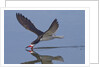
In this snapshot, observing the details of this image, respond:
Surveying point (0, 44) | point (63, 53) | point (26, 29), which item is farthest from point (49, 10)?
point (0, 44)

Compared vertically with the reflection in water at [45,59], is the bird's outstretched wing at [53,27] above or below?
above

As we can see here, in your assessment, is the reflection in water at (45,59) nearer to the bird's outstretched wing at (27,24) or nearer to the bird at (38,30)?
the bird at (38,30)

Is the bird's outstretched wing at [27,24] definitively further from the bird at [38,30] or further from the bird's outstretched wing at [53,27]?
the bird's outstretched wing at [53,27]

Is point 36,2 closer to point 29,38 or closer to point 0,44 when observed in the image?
point 29,38

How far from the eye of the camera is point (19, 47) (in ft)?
10.5

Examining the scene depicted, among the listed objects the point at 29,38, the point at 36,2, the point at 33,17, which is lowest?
the point at 29,38

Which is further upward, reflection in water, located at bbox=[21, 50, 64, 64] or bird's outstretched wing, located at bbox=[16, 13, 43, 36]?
bird's outstretched wing, located at bbox=[16, 13, 43, 36]

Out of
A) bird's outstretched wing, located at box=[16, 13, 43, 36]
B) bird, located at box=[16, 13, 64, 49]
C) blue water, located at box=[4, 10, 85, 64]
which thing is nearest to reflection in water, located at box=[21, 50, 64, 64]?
blue water, located at box=[4, 10, 85, 64]

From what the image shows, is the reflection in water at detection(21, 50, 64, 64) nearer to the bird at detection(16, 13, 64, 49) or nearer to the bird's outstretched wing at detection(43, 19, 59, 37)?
the bird at detection(16, 13, 64, 49)

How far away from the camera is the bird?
3133 mm

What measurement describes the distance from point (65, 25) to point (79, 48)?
0.37 m

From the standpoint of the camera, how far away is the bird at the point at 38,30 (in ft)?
10.3

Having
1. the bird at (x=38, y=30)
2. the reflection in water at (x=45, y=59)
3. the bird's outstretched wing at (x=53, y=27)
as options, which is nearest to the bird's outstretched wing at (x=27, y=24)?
the bird at (x=38, y=30)

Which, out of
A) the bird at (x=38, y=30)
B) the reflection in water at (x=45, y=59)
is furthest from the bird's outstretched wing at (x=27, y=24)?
the reflection in water at (x=45, y=59)
